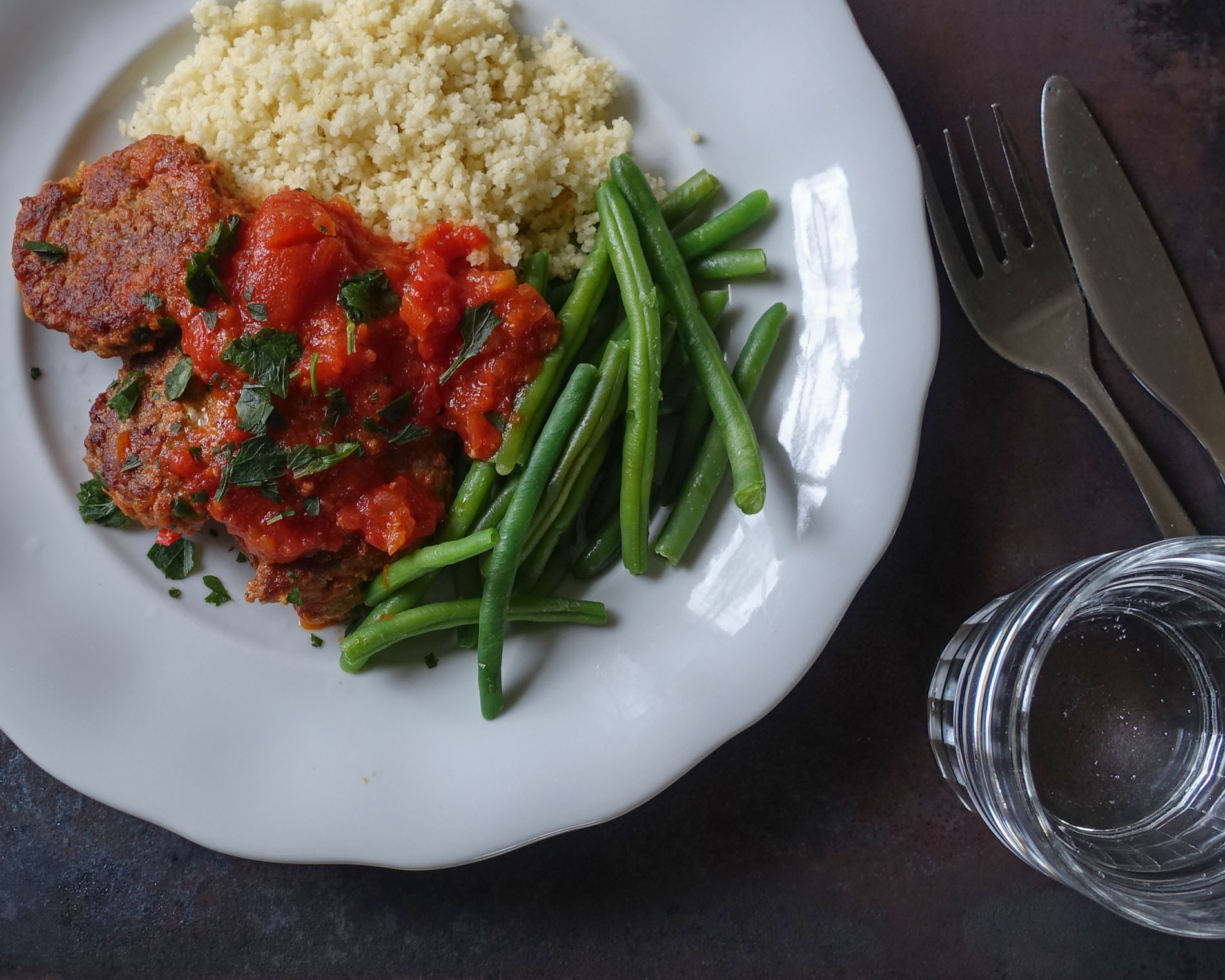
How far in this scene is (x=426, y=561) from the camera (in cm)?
229

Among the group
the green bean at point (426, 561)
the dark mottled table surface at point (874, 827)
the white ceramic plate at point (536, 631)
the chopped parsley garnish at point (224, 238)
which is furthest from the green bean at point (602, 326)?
the dark mottled table surface at point (874, 827)

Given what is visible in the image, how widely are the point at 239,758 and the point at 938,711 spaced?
2176mm

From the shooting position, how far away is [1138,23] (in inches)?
108

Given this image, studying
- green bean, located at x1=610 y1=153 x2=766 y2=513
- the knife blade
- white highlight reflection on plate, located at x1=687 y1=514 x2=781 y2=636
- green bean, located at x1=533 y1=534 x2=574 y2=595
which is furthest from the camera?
the knife blade

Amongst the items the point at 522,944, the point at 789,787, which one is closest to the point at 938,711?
the point at 789,787

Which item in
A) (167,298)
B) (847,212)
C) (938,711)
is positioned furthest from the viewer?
(938,711)

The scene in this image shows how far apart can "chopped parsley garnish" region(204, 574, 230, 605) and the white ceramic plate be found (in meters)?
0.03

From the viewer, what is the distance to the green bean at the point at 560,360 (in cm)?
229

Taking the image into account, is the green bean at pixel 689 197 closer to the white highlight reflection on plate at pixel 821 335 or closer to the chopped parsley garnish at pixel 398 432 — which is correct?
the white highlight reflection on plate at pixel 821 335

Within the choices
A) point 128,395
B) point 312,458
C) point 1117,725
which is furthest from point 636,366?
point 1117,725

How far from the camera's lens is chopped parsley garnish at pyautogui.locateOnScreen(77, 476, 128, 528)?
8.32 feet

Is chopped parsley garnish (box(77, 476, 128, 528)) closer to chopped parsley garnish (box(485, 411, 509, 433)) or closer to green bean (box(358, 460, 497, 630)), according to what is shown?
green bean (box(358, 460, 497, 630))

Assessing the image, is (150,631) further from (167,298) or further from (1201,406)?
(1201,406)

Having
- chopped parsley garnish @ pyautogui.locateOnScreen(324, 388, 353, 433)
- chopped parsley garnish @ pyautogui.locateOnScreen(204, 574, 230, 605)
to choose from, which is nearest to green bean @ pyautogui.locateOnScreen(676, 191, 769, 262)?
chopped parsley garnish @ pyautogui.locateOnScreen(324, 388, 353, 433)
